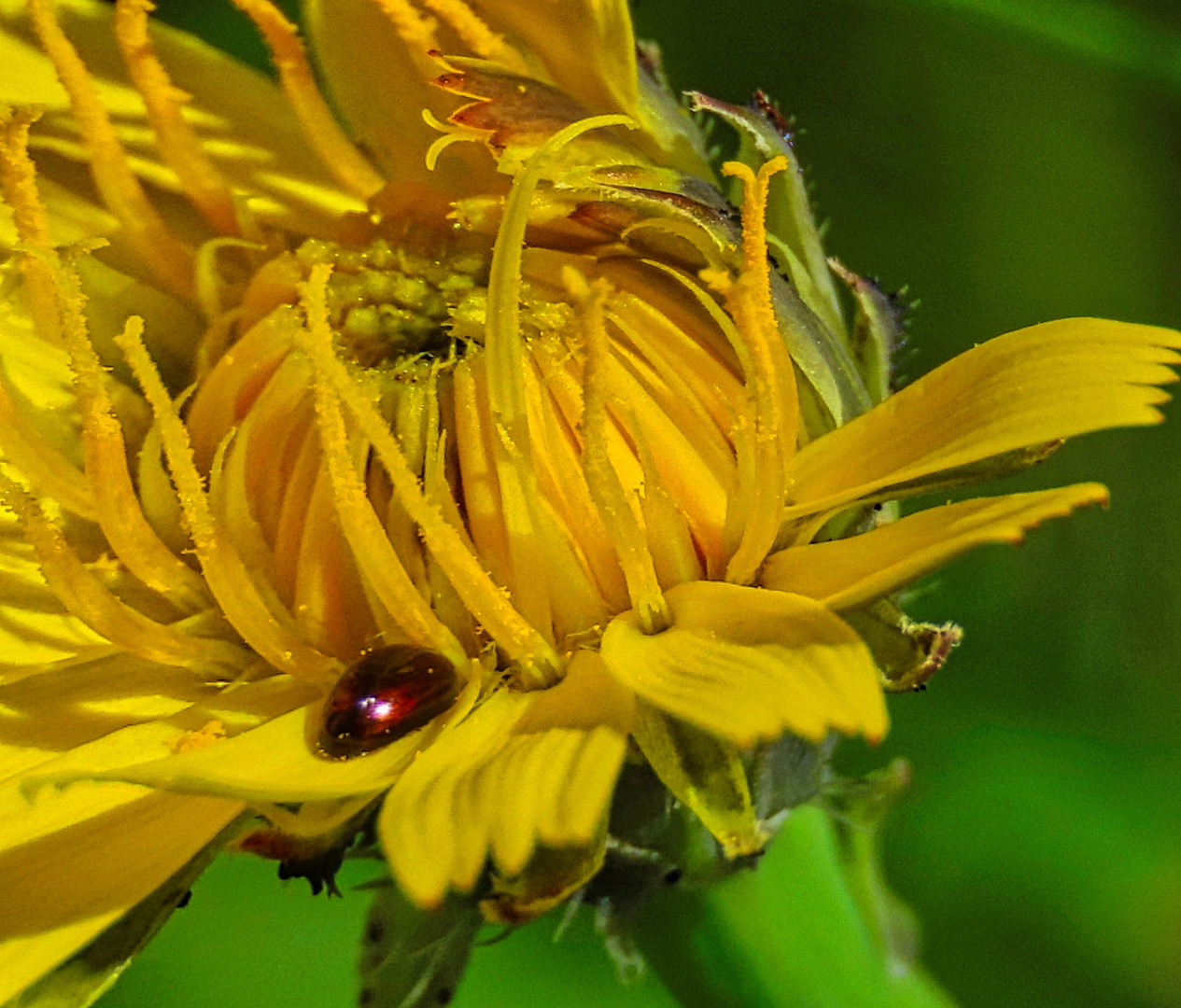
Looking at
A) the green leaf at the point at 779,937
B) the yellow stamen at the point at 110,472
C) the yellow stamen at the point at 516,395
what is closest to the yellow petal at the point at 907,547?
the yellow stamen at the point at 516,395

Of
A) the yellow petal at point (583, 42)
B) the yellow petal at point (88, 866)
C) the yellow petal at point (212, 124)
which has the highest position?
the yellow petal at point (583, 42)

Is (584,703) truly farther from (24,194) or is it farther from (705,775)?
(24,194)

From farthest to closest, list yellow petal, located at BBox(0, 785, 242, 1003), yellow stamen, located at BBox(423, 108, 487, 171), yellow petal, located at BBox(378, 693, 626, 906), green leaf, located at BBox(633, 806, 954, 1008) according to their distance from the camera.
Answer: green leaf, located at BBox(633, 806, 954, 1008)
yellow stamen, located at BBox(423, 108, 487, 171)
yellow petal, located at BBox(0, 785, 242, 1003)
yellow petal, located at BBox(378, 693, 626, 906)

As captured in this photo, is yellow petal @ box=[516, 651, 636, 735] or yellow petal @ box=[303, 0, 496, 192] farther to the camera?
yellow petal @ box=[303, 0, 496, 192]

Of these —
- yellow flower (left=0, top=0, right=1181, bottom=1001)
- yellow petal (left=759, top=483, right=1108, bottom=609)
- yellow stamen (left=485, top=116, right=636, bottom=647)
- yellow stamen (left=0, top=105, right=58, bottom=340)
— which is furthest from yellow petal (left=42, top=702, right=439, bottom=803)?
yellow stamen (left=0, top=105, right=58, bottom=340)

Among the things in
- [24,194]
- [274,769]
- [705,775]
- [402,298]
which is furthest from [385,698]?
[24,194]

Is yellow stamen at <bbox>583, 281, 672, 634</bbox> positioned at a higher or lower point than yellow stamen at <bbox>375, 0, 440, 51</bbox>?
lower

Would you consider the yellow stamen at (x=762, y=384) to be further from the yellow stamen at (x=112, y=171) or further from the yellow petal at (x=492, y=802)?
the yellow stamen at (x=112, y=171)

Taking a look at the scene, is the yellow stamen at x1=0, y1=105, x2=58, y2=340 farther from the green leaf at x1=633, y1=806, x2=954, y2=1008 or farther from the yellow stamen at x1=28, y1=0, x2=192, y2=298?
the green leaf at x1=633, y1=806, x2=954, y2=1008
